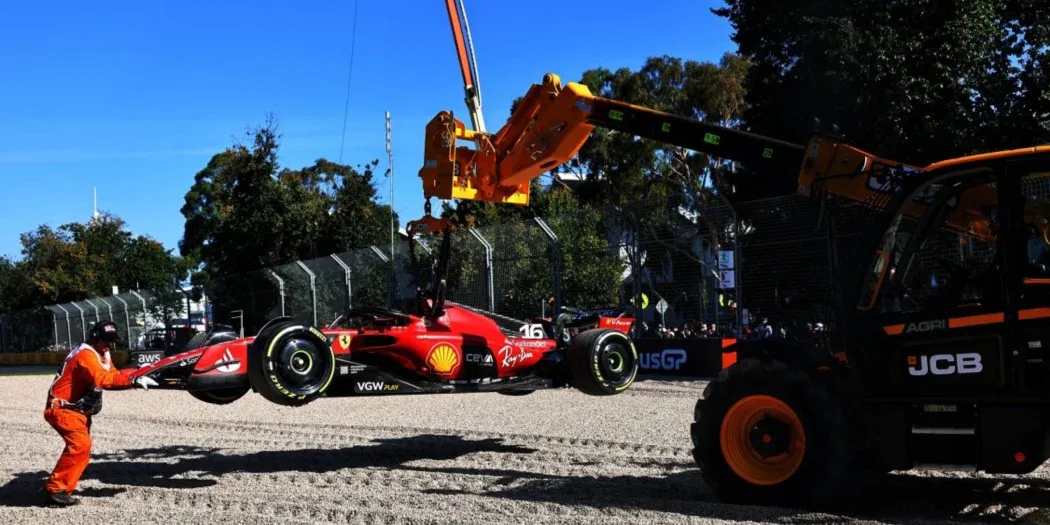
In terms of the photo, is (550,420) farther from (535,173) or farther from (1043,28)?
(1043,28)

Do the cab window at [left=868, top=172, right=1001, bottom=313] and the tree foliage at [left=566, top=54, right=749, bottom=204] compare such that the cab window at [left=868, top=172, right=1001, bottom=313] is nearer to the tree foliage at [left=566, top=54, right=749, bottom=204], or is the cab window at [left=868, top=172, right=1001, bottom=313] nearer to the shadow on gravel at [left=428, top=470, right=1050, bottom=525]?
the shadow on gravel at [left=428, top=470, right=1050, bottom=525]

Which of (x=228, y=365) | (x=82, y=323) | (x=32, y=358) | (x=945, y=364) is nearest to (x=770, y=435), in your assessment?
(x=945, y=364)

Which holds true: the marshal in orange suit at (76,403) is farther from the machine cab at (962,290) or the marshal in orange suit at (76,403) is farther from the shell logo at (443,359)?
the machine cab at (962,290)

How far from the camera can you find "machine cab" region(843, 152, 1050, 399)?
578cm

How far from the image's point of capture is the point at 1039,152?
5832 mm

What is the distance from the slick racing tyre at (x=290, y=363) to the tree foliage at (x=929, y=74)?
544 inches

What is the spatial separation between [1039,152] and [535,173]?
4.98 meters

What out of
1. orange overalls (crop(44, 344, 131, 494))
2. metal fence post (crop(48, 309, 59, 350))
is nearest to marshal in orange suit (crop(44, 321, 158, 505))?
orange overalls (crop(44, 344, 131, 494))

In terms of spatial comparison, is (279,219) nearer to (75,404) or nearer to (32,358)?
(32,358)

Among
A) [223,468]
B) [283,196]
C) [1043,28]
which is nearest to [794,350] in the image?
[223,468]

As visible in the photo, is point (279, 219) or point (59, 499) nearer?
point (59, 499)

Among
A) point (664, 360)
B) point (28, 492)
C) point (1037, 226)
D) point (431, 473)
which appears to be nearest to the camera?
point (1037, 226)

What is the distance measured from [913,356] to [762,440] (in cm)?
112

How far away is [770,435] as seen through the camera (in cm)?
652
